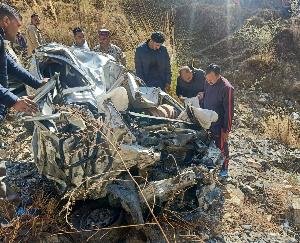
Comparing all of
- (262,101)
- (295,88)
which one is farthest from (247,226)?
(295,88)

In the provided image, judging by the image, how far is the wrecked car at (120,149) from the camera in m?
3.88

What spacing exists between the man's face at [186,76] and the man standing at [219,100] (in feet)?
1.79

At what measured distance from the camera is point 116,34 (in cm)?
942

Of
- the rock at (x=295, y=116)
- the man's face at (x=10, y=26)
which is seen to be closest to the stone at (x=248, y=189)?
the rock at (x=295, y=116)

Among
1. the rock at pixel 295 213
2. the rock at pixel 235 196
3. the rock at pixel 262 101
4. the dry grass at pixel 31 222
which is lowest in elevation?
the rock at pixel 295 213

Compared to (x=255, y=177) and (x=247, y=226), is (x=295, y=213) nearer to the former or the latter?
(x=247, y=226)

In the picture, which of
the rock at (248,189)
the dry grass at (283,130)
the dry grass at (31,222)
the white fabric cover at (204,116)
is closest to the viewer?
the dry grass at (31,222)

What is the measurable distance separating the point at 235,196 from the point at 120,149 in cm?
183

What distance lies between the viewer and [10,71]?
14.8ft

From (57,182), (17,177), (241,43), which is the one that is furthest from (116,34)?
(57,182)

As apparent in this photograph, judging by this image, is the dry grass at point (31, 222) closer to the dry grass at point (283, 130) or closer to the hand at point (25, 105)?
the hand at point (25, 105)

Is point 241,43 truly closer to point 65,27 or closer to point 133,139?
point 65,27

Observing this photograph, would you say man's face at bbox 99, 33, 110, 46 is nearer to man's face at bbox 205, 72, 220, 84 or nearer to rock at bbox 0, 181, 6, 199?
man's face at bbox 205, 72, 220, 84

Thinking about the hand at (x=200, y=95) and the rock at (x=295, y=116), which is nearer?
the hand at (x=200, y=95)
